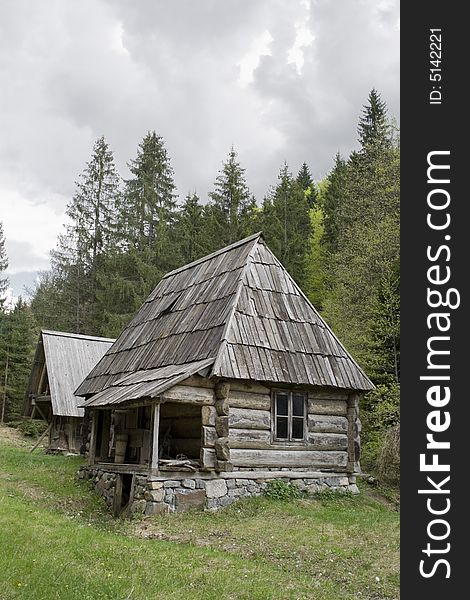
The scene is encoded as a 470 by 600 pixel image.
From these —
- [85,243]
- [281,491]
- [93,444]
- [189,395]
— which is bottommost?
[281,491]

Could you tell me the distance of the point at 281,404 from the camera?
15898 mm

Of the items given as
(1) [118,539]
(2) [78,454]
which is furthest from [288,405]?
(2) [78,454]

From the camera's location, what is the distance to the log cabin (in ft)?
46.6

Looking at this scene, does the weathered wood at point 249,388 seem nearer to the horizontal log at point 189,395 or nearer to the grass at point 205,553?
the horizontal log at point 189,395

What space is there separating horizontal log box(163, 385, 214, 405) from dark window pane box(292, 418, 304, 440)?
2.45 metres

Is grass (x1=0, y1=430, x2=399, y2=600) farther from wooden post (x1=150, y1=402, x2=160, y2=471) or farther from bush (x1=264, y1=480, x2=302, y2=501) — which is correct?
wooden post (x1=150, y1=402, x2=160, y2=471)

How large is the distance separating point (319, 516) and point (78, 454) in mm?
15163

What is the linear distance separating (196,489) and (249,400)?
2.37m

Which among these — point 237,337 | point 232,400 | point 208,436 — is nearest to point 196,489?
point 208,436

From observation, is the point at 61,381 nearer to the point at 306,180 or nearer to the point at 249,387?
the point at 249,387

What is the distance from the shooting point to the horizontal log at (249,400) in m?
14.9

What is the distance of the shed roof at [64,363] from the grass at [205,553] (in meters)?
10.9

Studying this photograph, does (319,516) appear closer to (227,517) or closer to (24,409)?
(227,517)

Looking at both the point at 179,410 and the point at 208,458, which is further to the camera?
the point at 179,410
